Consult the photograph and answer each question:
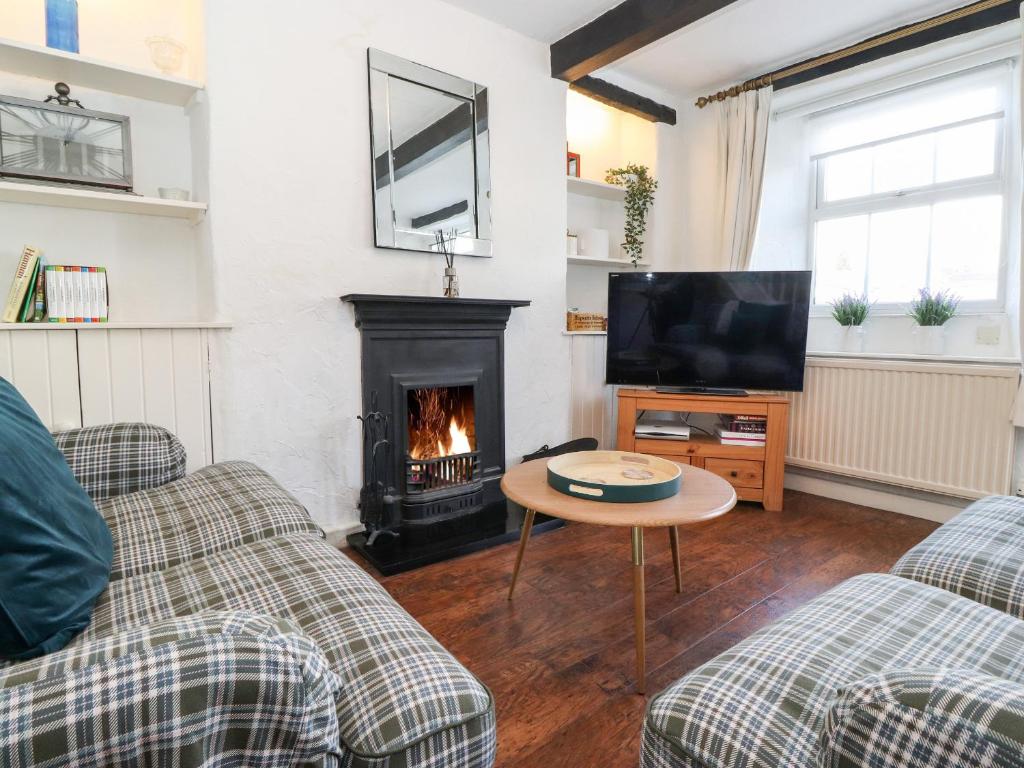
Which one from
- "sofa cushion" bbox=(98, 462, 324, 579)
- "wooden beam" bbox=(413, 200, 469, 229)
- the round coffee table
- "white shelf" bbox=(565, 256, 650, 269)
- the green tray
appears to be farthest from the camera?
"white shelf" bbox=(565, 256, 650, 269)

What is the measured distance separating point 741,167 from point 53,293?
3.49 metres

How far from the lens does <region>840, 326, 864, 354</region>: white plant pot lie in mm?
3203

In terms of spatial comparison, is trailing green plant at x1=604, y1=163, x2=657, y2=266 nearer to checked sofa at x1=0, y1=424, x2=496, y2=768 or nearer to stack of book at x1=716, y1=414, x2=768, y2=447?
stack of book at x1=716, y1=414, x2=768, y2=447

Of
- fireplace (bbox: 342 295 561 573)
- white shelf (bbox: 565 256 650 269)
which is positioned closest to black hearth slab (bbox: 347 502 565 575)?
fireplace (bbox: 342 295 561 573)

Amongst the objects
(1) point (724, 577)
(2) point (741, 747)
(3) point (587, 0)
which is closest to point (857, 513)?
(1) point (724, 577)

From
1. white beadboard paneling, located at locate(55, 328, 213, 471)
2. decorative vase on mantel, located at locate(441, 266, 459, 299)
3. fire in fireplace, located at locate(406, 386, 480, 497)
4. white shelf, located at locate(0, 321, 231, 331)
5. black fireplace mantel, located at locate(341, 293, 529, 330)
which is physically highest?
decorative vase on mantel, located at locate(441, 266, 459, 299)

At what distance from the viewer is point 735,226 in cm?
347

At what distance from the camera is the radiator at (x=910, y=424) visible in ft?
8.36

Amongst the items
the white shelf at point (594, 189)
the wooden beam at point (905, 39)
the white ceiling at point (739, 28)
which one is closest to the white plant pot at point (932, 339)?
the wooden beam at point (905, 39)

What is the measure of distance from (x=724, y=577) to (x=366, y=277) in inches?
77.2

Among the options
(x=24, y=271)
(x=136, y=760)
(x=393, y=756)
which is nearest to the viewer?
(x=136, y=760)

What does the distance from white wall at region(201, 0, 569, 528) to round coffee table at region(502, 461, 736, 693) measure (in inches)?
42.4

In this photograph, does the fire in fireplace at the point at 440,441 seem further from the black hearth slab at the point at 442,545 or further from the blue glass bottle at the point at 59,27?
the blue glass bottle at the point at 59,27

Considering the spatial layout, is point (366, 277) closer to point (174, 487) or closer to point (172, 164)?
point (172, 164)
